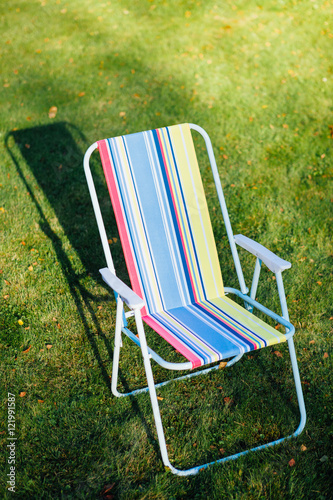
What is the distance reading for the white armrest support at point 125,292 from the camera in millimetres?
2375

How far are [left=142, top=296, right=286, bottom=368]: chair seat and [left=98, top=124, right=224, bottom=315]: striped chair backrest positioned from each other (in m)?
0.10

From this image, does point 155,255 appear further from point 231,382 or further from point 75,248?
point 75,248

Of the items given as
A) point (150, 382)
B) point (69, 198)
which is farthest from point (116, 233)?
point (150, 382)

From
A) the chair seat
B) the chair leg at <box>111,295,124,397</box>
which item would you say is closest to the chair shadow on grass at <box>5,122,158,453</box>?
the chair leg at <box>111,295,124,397</box>

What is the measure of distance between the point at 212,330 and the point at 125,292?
1.74 feet

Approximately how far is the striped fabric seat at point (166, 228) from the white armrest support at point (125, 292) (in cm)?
22

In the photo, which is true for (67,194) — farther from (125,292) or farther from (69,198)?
(125,292)

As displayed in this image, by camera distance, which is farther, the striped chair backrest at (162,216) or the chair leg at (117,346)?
the striped chair backrest at (162,216)

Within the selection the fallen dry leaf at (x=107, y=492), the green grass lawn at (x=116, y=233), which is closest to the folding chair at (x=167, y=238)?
the green grass lawn at (x=116, y=233)

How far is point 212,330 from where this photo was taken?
2682 mm

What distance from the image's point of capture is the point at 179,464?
2.62 metres

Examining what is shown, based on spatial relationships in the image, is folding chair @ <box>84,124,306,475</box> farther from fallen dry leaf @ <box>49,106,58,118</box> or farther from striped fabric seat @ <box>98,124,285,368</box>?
fallen dry leaf @ <box>49,106,58,118</box>

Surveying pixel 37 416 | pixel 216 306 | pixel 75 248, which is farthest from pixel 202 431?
pixel 75 248

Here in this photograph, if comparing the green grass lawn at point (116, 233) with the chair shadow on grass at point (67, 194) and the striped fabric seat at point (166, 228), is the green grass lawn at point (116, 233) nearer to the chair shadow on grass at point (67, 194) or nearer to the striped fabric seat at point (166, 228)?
the chair shadow on grass at point (67, 194)
